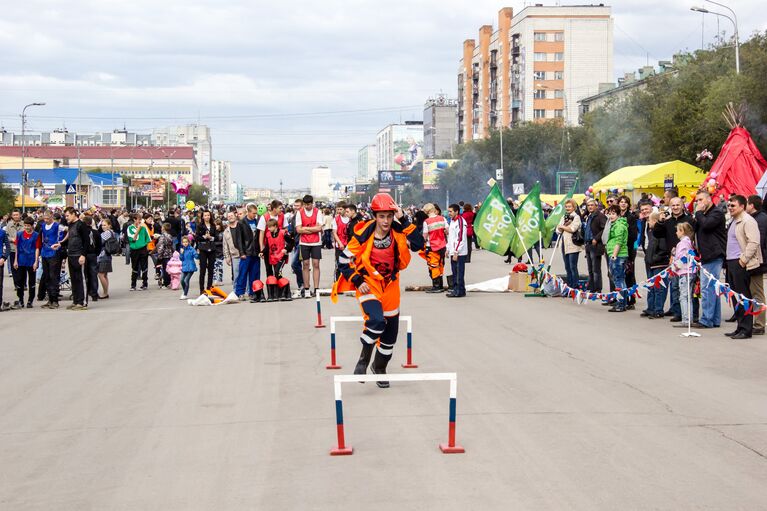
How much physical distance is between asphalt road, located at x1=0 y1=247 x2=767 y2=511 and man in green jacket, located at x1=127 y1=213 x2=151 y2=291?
8.69 metres

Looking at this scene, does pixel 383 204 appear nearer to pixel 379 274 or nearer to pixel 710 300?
pixel 379 274

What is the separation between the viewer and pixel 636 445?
6934 millimetres

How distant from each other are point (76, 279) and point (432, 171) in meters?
109

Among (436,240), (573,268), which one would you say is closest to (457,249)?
(436,240)

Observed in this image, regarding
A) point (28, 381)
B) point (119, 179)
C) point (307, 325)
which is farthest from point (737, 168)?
point (119, 179)

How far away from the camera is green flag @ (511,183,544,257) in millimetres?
19891

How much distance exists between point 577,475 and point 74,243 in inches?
569

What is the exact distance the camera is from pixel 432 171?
12644cm

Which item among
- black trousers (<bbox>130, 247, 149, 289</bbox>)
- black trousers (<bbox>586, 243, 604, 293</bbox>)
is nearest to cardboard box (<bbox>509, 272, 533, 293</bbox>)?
black trousers (<bbox>586, 243, 604, 293</bbox>)

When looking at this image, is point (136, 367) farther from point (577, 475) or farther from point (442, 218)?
point (442, 218)

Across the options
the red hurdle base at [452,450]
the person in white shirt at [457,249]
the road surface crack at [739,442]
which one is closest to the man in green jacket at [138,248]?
the person in white shirt at [457,249]

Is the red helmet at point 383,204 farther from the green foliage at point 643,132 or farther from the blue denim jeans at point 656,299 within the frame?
the green foliage at point 643,132

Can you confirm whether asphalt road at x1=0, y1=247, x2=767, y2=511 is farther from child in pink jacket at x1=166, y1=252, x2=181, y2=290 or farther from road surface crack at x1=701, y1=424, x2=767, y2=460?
child in pink jacket at x1=166, y1=252, x2=181, y2=290

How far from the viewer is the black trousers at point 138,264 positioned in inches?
904
